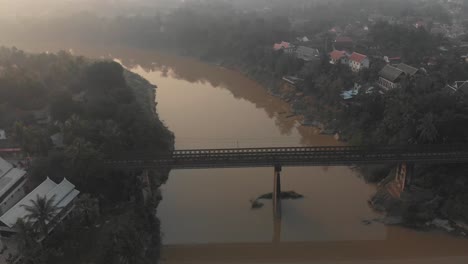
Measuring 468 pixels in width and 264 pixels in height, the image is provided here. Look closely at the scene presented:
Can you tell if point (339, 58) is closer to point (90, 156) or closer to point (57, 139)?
point (57, 139)

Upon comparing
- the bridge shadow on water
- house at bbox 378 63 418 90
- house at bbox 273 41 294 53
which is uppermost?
house at bbox 273 41 294 53

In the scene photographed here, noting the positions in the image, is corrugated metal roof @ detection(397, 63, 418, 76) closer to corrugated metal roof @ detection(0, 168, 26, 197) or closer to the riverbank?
the riverbank

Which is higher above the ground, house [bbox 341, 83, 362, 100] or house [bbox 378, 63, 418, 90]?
house [bbox 378, 63, 418, 90]

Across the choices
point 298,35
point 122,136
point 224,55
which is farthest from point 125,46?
point 122,136

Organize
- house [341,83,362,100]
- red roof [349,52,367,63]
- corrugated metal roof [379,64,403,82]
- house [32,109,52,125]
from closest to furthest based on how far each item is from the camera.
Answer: house [32,109,52,125], house [341,83,362,100], corrugated metal roof [379,64,403,82], red roof [349,52,367,63]

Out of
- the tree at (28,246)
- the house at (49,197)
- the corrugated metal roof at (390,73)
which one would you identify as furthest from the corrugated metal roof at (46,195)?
the corrugated metal roof at (390,73)

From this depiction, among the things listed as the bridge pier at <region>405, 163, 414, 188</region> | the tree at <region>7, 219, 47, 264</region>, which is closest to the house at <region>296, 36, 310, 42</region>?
the bridge pier at <region>405, 163, 414, 188</region>

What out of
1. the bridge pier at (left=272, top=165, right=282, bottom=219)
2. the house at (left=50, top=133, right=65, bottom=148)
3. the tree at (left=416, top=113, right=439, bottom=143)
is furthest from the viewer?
the house at (left=50, top=133, right=65, bottom=148)

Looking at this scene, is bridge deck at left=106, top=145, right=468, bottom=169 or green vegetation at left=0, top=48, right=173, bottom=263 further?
bridge deck at left=106, top=145, right=468, bottom=169
